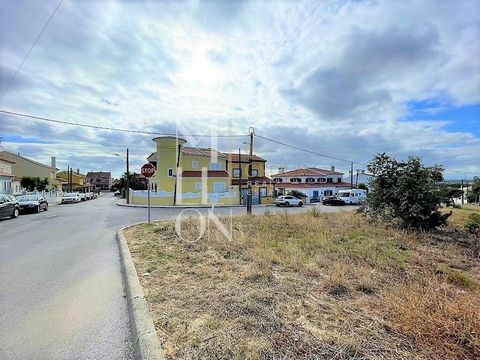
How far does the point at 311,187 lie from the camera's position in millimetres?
57375

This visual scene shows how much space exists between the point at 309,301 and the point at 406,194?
10.9 m

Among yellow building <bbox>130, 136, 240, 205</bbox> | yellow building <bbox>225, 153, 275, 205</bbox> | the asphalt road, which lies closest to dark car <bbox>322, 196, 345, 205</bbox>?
yellow building <bbox>225, 153, 275, 205</bbox>

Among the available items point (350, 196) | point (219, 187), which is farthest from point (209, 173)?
point (350, 196)

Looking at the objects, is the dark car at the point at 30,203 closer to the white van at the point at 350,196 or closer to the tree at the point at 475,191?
the white van at the point at 350,196

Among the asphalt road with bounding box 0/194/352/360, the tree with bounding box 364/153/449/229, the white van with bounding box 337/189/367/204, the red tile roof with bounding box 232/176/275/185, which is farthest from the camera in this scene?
the red tile roof with bounding box 232/176/275/185

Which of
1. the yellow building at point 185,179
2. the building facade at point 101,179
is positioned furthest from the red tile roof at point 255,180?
the building facade at point 101,179

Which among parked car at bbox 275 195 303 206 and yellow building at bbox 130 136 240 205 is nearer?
yellow building at bbox 130 136 240 205

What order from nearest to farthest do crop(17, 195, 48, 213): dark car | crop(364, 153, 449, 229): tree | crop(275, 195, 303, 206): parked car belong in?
1. crop(364, 153, 449, 229): tree
2. crop(17, 195, 48, 213): dark car
3. crop(275, 195, 303, 206): parked car

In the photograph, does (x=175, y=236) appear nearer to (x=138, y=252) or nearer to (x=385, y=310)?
(x=138, y=252)

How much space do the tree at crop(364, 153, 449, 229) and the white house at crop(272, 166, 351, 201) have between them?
135ft

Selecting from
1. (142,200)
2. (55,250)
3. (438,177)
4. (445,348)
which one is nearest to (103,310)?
(445,348)

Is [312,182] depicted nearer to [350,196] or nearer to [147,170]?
[350,196]

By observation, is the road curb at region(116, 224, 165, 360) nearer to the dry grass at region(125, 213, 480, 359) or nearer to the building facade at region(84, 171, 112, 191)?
the dry grass at region(125, 213, 480, 359)

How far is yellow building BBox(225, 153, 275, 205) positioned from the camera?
40888mm
